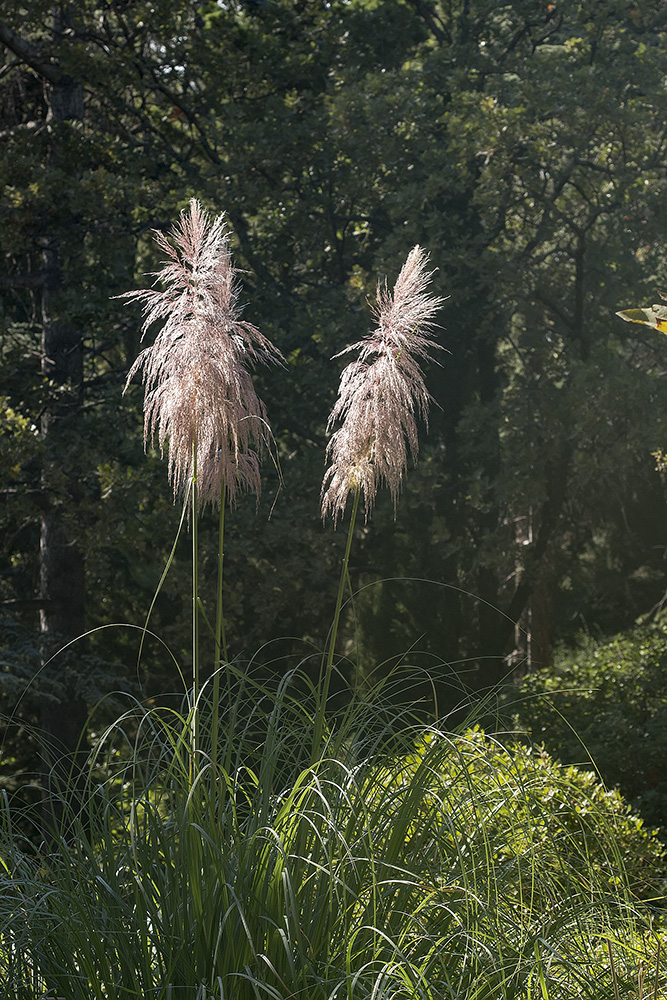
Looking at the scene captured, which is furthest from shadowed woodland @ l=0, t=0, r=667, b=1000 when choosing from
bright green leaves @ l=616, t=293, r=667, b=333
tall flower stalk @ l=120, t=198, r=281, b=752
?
bright green leaves @ l=616, t=293, r=667, b=333

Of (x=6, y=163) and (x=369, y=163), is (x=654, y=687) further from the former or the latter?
(x=6, y=163)

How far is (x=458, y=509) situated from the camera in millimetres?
10836

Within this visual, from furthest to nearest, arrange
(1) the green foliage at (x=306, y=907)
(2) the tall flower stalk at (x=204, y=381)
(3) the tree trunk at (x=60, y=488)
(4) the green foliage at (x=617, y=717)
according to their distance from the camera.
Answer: (3) the tree trunk at (x=60, y=488) < (4) the green foliage at (x=617, y=717) < (2) the tall flower stalk at (x=204, y=381) < (1) the green foliage at (x=306, y=907)

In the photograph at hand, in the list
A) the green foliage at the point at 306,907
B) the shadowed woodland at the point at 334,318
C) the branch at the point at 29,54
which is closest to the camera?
the green foliage at the point at 306,907

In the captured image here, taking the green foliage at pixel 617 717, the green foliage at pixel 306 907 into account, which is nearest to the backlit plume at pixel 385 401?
the green foliage at pixel 306 907

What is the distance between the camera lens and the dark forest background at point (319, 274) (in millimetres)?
8688

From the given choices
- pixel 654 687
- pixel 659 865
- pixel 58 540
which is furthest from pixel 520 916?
pixel 58 540

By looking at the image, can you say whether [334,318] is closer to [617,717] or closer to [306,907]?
[617,717]

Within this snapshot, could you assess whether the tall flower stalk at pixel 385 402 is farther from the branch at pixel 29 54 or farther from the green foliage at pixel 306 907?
the branch at pixel 29 54

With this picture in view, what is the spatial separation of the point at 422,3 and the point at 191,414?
34.8 ft

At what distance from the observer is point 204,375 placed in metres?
2.57

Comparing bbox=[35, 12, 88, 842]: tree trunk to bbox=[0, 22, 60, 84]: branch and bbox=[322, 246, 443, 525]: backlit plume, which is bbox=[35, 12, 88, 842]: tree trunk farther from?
bbox=[322, 246, 443, 525]: backlit plume

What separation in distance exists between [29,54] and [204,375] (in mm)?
7789

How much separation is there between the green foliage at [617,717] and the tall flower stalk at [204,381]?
3673 mm
